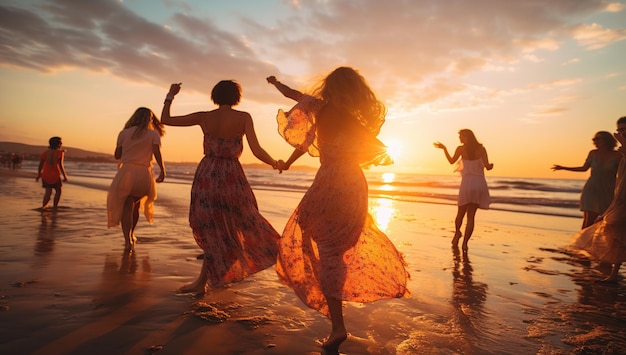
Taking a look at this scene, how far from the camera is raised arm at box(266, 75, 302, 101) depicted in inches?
143

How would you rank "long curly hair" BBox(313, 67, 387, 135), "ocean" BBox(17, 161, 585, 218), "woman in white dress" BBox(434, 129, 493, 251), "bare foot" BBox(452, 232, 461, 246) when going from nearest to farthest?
"long curly hair" BBox(313, 67, 387, 135), "woman in white dress" BBox(434, 129, 493, 251), "bare foot" BBox(452, 232, 461, 246), "ocean" BBox(17, 161, 585, 218)

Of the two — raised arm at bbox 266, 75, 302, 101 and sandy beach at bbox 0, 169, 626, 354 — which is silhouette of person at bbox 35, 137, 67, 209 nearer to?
sandy beach at bbox 0, 169, 626, 354

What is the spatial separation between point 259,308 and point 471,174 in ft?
18.3

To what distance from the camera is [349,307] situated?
3.92 metres

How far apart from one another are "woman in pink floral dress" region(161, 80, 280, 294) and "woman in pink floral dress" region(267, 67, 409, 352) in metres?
0.72

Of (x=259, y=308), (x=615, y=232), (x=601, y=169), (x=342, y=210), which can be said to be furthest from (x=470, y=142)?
(x=259, y=308)

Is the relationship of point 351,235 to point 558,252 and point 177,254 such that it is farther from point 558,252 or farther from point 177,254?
point 558,252

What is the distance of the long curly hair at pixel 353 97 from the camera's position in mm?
3314

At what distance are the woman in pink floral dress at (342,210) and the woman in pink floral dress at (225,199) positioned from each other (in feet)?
2.37

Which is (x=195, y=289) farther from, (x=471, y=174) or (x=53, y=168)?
(x=53, y=168)

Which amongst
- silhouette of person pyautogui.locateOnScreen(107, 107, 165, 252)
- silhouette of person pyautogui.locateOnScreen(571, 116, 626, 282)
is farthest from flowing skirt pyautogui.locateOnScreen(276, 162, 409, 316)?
silhouette of person pyautogui.locateOnScreen(571, 116, 626, 282)

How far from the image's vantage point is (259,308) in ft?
12.2

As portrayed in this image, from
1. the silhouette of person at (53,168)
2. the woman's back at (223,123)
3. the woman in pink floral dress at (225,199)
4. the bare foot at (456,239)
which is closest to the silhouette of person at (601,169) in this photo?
the bare foot at (456,239)

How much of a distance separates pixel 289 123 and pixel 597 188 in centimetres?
683
